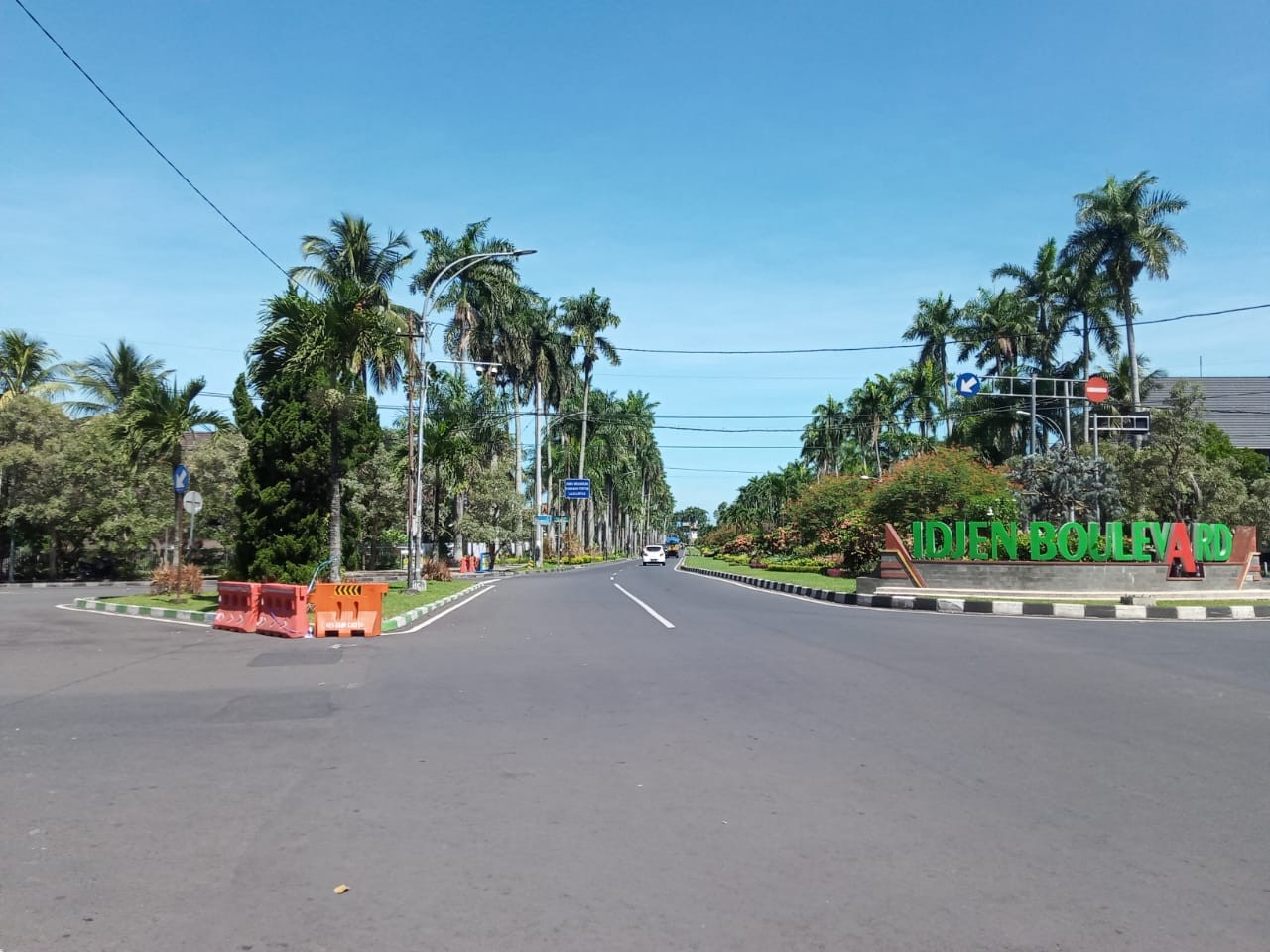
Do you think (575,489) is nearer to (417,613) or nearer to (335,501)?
(335,501)

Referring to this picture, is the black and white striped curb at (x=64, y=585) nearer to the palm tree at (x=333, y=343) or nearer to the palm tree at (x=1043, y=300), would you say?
the palm tree at (x=333, y=343)

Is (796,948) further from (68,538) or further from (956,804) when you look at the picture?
(68,538)

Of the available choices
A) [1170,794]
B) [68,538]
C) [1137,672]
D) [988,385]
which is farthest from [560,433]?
[1170,794]

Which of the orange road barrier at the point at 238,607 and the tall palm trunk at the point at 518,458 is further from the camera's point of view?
the tall palm trunk at the point at 518,458

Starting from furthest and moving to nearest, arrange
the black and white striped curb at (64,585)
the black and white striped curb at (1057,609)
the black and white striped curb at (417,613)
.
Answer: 1. the black and white striped curb at (64,585)
2. the black and white striped curb at (1057,609)
3. the black and white striped curb at (417,613)

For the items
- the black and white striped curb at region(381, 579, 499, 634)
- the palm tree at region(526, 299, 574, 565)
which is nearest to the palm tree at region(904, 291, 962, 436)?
the palm tree at region(526, 299, 574, 565)

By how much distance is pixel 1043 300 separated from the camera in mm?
59812

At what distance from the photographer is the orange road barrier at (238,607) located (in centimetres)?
1827

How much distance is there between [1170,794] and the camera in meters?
6.25

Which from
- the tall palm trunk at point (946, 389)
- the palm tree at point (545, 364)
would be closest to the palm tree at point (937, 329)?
the tall palm trunk at point (946, 389)

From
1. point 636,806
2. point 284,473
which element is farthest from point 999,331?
point 636,806

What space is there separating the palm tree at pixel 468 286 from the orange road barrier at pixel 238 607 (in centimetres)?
3441

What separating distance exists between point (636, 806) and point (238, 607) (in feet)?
48.9

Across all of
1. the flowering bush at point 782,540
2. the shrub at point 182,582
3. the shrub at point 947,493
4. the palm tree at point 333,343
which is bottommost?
the shrub at point 182,582
